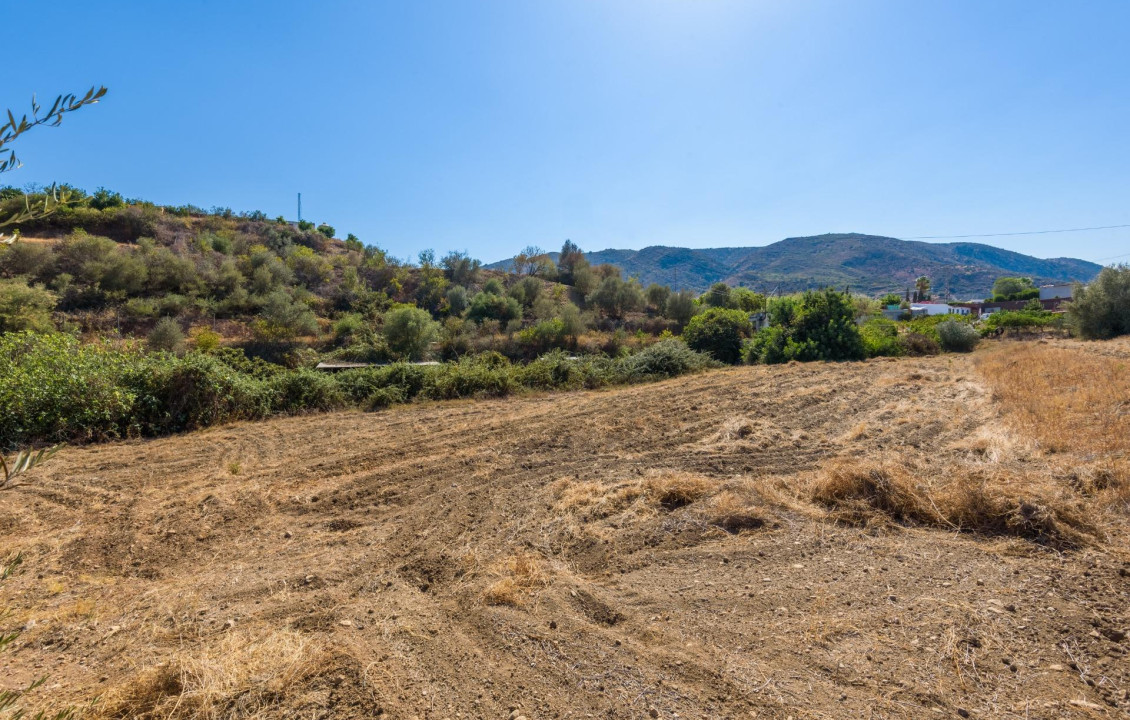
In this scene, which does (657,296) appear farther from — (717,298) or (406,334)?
(406,334)

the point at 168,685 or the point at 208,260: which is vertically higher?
the point at 208,260

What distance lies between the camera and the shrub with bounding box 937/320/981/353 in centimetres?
2011

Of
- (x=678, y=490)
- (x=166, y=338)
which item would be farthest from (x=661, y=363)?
(x=166, y=338)

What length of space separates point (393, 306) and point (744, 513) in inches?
867

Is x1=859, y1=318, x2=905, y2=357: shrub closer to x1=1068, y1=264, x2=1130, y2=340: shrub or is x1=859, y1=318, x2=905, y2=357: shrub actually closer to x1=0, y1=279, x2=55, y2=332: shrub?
x1=1068, y1=264, x2=1130, y2=340: shrub

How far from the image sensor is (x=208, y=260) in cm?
2283

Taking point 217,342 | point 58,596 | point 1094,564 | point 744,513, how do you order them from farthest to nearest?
point 217,342 < point 744,513 < point 58,596 < point 1094,564

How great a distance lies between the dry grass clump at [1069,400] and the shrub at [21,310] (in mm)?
21814

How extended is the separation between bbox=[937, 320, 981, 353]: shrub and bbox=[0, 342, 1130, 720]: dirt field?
51.9 feet

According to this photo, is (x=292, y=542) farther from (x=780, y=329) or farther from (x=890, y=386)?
(x=780, y=329)

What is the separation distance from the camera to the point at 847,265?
11075cm

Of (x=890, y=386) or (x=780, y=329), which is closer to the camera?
(x=890, y=386)

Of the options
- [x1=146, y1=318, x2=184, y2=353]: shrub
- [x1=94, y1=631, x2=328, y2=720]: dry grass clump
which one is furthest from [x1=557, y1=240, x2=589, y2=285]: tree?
[x1=94, y1=631, x2=328, y2=720]: dry grass clump

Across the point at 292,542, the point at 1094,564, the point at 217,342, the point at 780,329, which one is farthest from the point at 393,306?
the point at 1094,564
